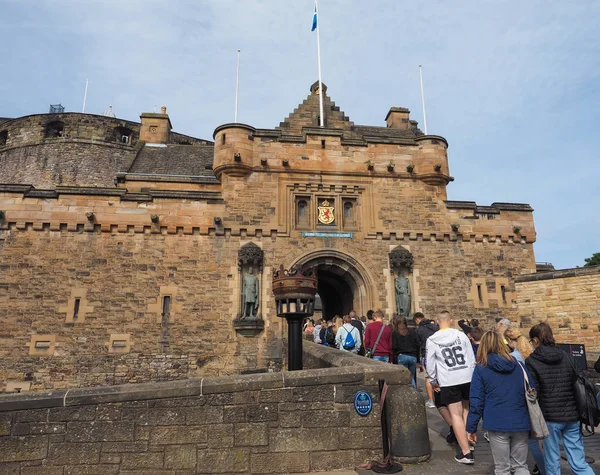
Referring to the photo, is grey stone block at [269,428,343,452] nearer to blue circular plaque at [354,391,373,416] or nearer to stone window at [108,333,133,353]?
blue circular plaque at [354,391,373,416]

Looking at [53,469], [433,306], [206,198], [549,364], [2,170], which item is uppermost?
[2,170]

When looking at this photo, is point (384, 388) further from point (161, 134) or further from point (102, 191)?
point (161, 134)

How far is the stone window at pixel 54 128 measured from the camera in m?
30.2

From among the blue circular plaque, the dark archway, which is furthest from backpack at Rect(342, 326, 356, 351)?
the dark archway

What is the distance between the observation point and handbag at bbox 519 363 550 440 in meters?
3.74

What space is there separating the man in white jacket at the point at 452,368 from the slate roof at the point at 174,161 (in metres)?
15.6

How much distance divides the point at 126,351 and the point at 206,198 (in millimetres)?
5695

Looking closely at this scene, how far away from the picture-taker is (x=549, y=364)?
13.2ft

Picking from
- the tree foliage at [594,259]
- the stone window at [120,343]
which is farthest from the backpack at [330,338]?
the tree foliage at [594,259]

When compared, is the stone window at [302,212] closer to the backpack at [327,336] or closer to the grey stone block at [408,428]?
the backpack at [327,336]

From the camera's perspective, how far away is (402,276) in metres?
15.5

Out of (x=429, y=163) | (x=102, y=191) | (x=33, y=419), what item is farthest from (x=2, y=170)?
(x=33, y=419)

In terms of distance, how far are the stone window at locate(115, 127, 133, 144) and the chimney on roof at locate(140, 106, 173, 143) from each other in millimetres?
7511

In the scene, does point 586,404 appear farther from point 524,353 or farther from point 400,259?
point 400,259
